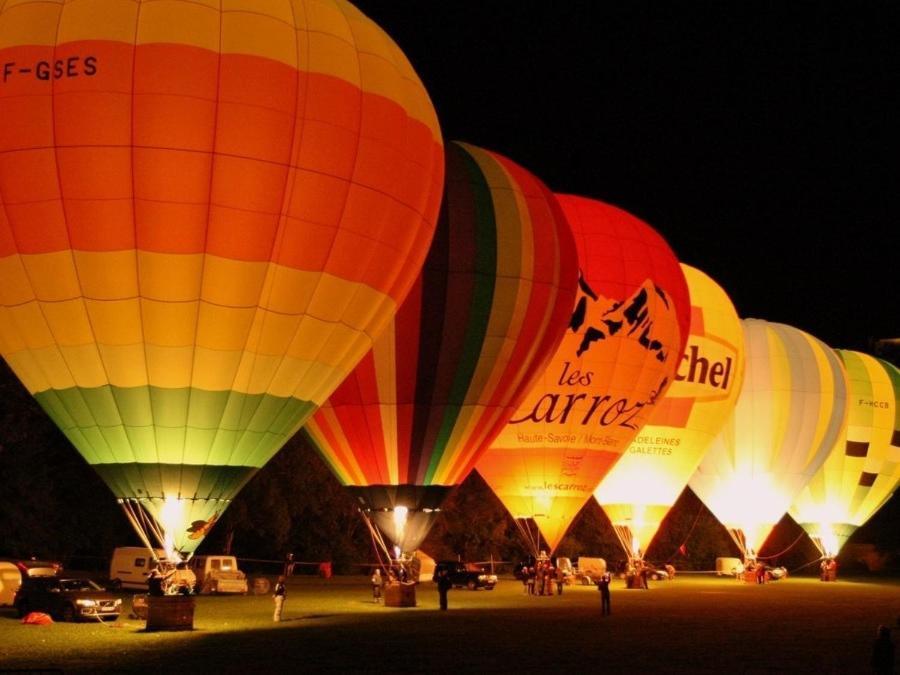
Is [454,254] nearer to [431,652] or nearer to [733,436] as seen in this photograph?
[431,652]

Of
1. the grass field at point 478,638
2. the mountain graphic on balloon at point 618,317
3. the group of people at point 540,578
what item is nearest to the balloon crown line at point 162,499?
the grass field at point 478,638

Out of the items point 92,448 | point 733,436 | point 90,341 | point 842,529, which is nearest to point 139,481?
point 92,448

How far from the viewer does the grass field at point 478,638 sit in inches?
458

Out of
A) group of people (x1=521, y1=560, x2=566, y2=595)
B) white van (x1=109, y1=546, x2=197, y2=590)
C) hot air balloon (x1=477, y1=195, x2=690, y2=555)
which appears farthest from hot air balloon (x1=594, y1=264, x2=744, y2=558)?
white van (x1=109, y1=546, x2=197, y2=590)

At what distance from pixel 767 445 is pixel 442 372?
595 inches

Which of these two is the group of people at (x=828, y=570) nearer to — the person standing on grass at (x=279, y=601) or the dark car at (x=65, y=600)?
the person standing on grass at (x=279, y=601)

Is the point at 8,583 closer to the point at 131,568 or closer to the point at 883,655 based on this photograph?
the point at 131,568

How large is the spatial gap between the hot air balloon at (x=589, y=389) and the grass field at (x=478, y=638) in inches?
80.0

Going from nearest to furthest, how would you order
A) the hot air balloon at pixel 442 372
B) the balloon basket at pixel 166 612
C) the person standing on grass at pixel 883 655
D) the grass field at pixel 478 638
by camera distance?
the person standing on grass at pixel 883 655 < the grass field at pixel 478 638 < the balloon basket at pixel 166 612 < the hot air balloon at pixel 442 372

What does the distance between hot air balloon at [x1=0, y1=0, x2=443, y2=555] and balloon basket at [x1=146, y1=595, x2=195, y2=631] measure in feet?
2.60

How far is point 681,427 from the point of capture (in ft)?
88.7

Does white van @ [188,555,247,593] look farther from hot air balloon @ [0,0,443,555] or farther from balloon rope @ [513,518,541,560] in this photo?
hot air balloon @ [0,0,443,555]

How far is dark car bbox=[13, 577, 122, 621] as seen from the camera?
16.5m

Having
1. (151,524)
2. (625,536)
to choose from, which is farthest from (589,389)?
(151,524)
